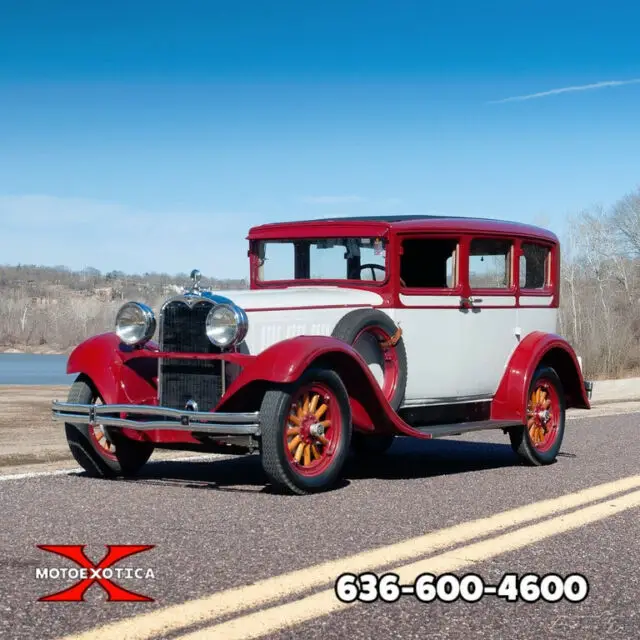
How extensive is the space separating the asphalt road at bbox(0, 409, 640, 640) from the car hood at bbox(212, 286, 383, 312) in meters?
1.32

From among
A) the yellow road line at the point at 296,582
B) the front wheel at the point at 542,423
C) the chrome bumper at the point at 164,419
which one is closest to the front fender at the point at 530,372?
the front wheel at the point at 542,423

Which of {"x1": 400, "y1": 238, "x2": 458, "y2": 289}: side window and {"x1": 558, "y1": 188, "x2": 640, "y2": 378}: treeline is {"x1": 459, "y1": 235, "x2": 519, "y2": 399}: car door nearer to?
{"x1": 400, "y1": 238, "x2": 458, "y2": 289}: side window

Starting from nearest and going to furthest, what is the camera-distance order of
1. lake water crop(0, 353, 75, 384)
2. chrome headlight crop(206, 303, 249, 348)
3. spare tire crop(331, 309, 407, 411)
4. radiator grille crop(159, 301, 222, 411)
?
chrome headlight crop(206, 303, 249, 348)
radiator grille crop(159, 301, 222, 411)
spare tire crop(331, 309, 407, 411)
lake water crop(0, 353, 75, 384)

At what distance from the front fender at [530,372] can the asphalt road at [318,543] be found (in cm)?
54

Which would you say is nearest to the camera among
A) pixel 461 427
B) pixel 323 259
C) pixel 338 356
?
pixel 338 356

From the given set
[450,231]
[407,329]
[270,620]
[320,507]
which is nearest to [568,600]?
[270,620]

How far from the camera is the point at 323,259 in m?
9.09

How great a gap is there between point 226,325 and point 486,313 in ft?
9.03

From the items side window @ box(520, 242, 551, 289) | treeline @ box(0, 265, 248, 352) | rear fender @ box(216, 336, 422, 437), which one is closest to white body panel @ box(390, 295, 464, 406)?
rear fender @ box(216, 336, 422, 437)

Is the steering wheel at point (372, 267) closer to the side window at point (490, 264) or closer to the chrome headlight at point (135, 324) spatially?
the side window at point (490, 264)

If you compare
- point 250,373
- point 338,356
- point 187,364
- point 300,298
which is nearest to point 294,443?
point 250,373

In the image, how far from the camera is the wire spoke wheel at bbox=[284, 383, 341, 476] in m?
7.28

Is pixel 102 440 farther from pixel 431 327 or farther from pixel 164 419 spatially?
pixel 431 327

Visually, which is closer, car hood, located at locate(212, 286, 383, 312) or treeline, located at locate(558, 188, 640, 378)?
car hood, located at locate(212, 286, 383, 312)
